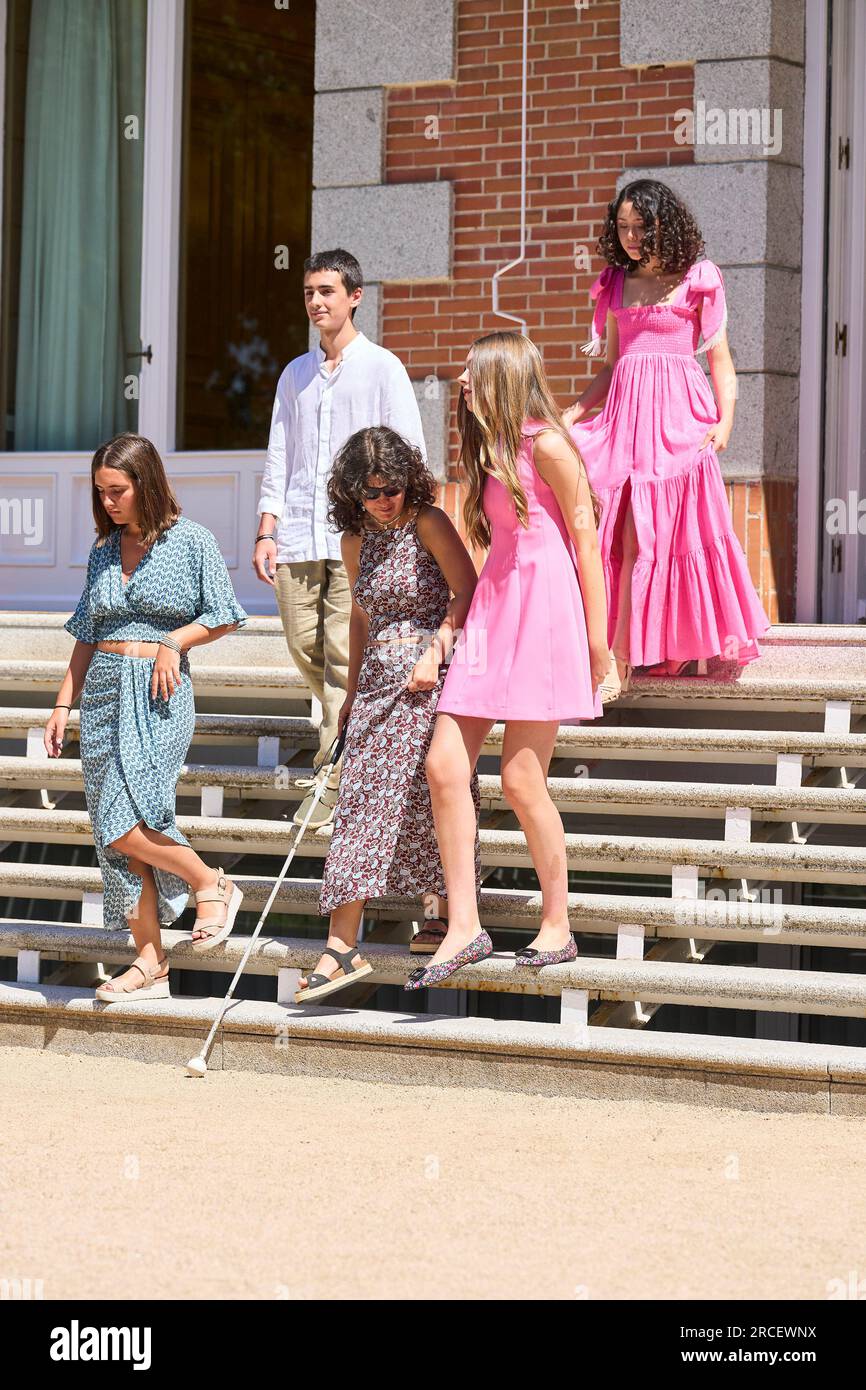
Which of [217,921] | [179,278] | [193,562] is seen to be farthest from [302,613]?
[179,278]

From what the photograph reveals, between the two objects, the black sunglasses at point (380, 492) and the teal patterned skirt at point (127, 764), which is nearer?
the black sunglasses at point (380, 492)

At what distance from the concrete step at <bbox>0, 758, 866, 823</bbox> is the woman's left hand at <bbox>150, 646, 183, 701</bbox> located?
37.1 inches

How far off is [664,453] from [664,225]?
0.78m

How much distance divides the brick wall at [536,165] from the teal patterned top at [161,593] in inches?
103

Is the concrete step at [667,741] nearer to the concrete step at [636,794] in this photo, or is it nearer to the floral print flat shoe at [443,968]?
the concrete step at [636,794]

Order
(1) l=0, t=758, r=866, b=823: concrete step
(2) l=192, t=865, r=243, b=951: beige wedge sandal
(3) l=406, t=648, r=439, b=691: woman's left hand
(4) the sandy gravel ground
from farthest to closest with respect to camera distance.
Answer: (1) l=0, t=758, r=866, b=823: concrete step, (2) l=192, t=865, r=243, b=951: beige wedge sandal, (3) l=406, t=648, r=439, b=691: woman's left hand, (4) the sandy gravel ground

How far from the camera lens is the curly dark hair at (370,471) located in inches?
201

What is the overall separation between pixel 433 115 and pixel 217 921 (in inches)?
174

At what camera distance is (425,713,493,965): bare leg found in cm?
502

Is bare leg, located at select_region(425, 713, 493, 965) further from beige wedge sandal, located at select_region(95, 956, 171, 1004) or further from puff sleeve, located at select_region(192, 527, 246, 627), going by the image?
beige wedge sandal, located at select_region(95, 956, 171, 1004)

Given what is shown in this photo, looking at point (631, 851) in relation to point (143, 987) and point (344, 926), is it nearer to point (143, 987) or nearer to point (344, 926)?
point (344, 926)

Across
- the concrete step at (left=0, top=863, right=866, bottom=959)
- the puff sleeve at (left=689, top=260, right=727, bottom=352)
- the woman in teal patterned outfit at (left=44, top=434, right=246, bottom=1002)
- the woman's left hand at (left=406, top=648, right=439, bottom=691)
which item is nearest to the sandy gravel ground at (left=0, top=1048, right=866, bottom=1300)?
the woman in teal patterned outfit at (left=44, top=434, right=246, bottom=1002)

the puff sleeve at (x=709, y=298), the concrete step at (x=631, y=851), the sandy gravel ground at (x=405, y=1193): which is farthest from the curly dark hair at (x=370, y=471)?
the sandy gravel ground at (x=405, y=1193)
